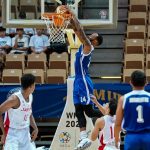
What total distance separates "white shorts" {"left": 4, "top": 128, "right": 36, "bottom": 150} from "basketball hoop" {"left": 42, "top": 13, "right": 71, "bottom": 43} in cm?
297

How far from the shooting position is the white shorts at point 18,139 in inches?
353

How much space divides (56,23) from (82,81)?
8.22 ft

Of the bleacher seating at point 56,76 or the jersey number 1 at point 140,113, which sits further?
the bleacher seating at point 56,76

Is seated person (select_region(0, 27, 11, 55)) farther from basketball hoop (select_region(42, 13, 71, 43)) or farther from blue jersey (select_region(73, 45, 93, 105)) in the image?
blue jersey (select_region(73, 45, 93, 105))

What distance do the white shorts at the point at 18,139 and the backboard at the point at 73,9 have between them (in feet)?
15.9

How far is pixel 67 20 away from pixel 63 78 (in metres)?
5.03

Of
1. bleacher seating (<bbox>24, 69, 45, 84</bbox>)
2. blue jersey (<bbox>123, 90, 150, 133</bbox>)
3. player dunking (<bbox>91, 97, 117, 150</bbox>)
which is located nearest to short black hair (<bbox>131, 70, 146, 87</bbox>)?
blue jersey (<bbox>123, 90, 150, 133</bbox>)

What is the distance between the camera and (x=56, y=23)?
1228cm

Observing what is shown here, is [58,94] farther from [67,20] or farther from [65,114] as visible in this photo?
[67,20]

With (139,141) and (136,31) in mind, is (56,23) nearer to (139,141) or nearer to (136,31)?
(139,141)

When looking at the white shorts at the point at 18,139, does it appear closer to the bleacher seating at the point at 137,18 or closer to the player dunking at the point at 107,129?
the player dunking at the point at 107,129

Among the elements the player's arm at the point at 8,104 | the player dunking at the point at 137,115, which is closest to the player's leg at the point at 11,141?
the player's arm at the point at 8,104

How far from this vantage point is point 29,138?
9.12 metres

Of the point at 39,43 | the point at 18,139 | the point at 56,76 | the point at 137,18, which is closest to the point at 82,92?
the point at 18,139
